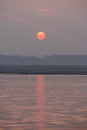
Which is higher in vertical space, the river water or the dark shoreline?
the dark shoreline

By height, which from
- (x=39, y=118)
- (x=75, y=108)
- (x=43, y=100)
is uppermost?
(x=43, y=100)

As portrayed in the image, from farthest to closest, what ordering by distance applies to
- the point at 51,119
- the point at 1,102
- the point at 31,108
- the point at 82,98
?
the point at 82,98 → the point at 1,102 → the point at 31,108 → the point at 51,119

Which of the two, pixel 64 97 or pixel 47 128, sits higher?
pixel 64 97

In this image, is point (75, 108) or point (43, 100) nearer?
point (75, 108)

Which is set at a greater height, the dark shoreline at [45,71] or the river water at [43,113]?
the dark shoreline at [45,71]

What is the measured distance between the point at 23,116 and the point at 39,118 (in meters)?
0.67

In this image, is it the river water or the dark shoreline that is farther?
the dark shoreline

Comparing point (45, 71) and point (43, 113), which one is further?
point (45, 71)

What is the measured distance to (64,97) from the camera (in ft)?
74.9

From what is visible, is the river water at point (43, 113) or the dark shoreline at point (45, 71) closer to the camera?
the river water at point (43, 113)

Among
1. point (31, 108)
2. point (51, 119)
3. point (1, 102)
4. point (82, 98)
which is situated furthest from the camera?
point (82, 98)

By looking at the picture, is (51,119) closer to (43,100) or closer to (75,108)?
(75,108)

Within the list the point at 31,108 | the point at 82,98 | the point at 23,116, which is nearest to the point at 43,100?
the point at 82,98

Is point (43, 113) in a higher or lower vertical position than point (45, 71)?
lower
